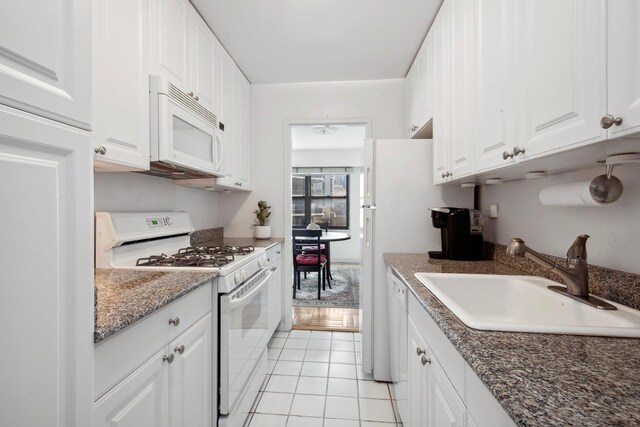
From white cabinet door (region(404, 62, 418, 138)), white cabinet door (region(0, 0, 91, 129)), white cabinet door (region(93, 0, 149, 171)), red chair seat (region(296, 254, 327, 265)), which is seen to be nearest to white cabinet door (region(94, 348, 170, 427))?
white cabinet door (region(0, 0, 91, 129))

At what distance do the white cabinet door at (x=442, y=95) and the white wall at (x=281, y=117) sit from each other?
0.96 meters

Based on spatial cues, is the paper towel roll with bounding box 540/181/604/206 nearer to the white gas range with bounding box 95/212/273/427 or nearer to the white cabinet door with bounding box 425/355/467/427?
the white cabinet door with bounding box 425/355/467/427

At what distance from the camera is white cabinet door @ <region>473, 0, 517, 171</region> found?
3.43 feet

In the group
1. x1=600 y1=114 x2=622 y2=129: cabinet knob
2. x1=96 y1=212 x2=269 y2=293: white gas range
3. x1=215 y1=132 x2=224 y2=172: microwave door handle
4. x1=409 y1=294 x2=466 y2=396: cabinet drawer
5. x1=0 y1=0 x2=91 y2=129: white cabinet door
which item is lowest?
x1=409 y1=294 x2=466 y2=396: cabinet drawer

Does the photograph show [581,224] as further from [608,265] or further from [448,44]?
[448,44]

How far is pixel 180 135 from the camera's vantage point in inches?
62.7

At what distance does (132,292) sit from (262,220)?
1867 mm

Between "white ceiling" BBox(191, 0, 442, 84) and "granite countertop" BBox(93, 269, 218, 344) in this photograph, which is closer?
"granite countertop" BBox(93, 269, 218, 344)

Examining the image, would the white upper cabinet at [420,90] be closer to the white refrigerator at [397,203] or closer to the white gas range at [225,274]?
the white refrigerator at [397,203]

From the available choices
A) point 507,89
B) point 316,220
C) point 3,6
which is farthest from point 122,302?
point 316,220

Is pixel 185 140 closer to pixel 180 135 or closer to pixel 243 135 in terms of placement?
pixel 180 135

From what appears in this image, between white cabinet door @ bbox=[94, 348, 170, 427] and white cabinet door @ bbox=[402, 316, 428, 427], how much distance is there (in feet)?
3.05

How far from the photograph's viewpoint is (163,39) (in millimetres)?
1519

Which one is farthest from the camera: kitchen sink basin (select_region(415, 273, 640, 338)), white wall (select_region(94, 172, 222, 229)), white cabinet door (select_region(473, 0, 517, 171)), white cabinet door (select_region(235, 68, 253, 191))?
white cabinet door (select_region(235, 68, 253, 191))
